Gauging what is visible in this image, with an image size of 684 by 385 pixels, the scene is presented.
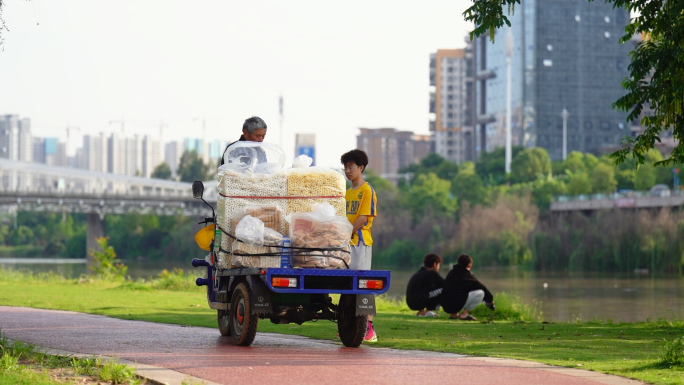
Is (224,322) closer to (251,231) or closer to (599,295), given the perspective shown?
(251,231)

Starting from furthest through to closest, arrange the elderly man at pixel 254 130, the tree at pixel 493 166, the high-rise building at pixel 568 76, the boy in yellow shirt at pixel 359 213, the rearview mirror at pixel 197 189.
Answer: the high-rise building at pixel 568 76
the tree at pixel 493 166
the elderly man at pixel 254 130
the rearview mirror at pixel 197 189
the boy in yellow shirt at pixel 359 213

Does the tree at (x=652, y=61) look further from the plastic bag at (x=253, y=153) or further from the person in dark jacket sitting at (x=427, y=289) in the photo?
the plastic bag at (x=253, y=153)

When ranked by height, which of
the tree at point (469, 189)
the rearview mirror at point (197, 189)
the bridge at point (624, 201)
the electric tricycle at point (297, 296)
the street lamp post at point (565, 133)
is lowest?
the electric tricycle at point (297, 296)

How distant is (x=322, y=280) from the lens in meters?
10.7

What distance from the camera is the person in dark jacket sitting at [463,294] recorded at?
56.1 feet

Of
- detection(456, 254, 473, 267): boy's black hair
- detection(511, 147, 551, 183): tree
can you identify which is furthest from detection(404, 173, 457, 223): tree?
detection(456, 254, 473, 267): boy's black hair

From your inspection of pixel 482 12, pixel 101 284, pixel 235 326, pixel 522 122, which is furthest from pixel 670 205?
pixel 522 122

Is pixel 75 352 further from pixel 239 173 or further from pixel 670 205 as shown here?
pixel 670 205

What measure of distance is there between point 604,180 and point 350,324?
283ft

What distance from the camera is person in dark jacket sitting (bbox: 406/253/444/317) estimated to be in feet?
59.1

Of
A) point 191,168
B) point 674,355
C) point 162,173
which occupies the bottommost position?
point 674,355

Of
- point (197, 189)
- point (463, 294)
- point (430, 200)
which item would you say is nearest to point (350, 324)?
point (197, 189)

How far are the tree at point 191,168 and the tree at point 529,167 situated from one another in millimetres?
65518

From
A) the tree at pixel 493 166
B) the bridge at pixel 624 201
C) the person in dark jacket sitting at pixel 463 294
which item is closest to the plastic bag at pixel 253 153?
the person in dark jacket sitting at pixel 463 294
